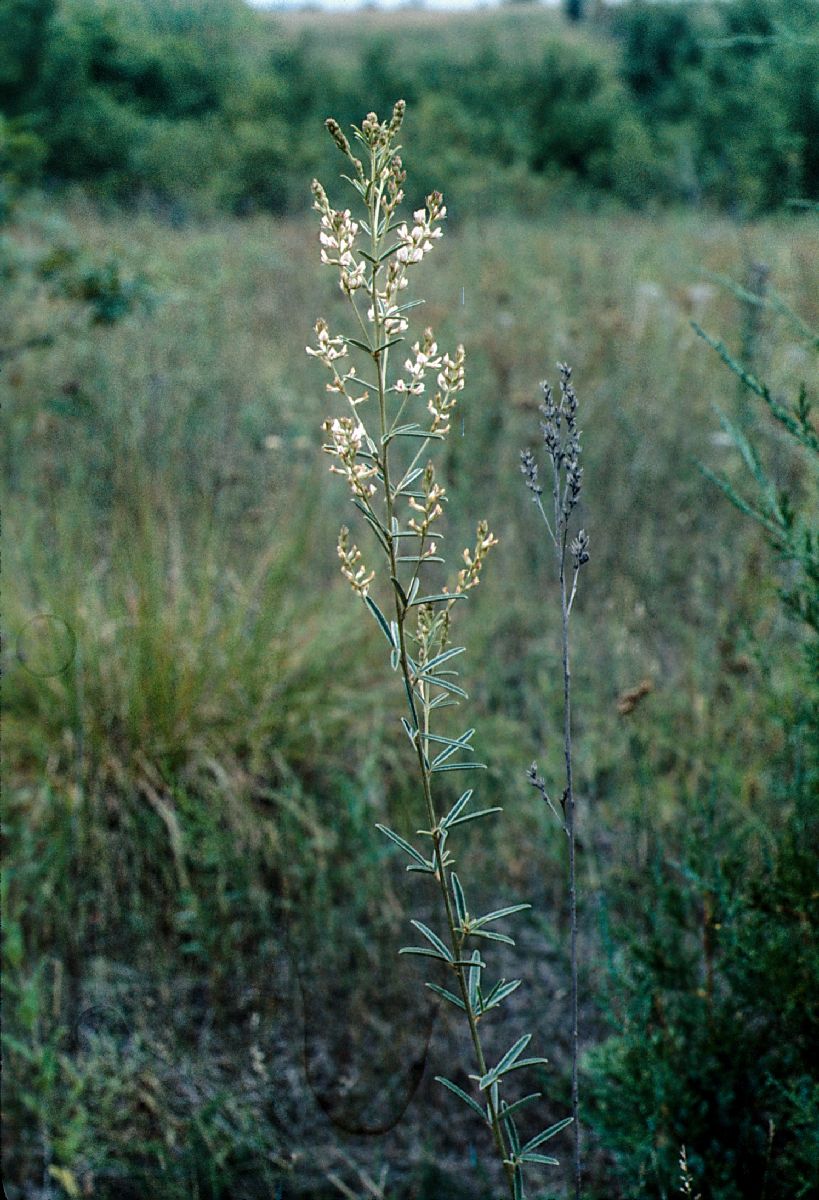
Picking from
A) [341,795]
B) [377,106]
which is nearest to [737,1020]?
[341,795]

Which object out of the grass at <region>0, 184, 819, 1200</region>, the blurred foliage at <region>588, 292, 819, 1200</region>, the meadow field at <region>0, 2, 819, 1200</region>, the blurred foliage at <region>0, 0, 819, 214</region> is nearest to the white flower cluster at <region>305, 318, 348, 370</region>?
the meadow field at <region>0, 2, 819, 1200</region>

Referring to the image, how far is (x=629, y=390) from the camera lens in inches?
195

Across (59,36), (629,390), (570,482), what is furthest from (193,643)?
(59,36)

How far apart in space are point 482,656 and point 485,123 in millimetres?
8909

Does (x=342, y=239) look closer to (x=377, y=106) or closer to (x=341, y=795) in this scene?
(x=341, y=795)

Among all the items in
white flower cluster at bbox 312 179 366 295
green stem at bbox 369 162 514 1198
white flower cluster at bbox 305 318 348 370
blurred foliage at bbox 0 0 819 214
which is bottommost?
green stem at bbox 369 162 514 1198

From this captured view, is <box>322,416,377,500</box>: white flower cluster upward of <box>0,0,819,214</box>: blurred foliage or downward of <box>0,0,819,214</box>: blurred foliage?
downward

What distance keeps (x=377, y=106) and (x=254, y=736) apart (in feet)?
35.2

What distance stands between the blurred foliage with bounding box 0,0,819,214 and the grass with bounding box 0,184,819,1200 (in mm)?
1445

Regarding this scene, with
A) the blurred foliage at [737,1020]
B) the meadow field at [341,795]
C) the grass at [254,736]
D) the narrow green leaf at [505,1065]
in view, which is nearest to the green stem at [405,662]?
the narrow green leaf at [505,1065]

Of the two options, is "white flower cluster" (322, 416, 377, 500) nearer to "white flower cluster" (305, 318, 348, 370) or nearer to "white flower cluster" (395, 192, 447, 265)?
"white flower cluster" (305, 318, 348, 370)

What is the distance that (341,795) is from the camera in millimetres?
2754

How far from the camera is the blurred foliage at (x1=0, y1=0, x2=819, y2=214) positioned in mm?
7215

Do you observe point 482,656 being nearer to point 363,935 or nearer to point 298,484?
point 298,484
